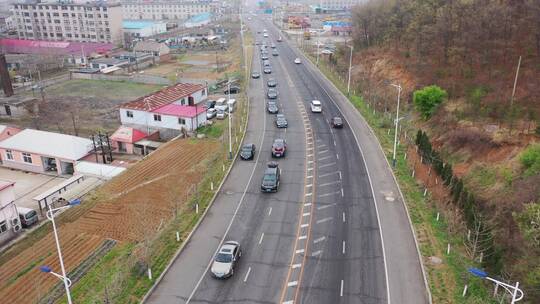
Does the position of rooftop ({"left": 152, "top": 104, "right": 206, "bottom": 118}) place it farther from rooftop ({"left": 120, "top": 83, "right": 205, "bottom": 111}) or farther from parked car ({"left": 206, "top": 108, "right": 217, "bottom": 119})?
parked car ({"left": 206, "top": 108, "right": 217, "bottom": 119})

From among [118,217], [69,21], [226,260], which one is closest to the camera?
[226,260]

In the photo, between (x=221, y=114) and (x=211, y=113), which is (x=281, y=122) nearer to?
(x=221, y=114)

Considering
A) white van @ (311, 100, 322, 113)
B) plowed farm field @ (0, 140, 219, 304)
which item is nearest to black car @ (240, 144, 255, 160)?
plowed farm field @ (0, 140, 219, 304)

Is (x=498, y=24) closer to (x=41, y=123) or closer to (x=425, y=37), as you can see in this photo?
(x=425, y=37)

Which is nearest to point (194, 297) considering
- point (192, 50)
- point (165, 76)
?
point (165, 76)

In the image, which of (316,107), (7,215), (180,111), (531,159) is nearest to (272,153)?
(316,107)
